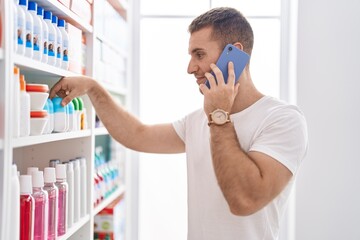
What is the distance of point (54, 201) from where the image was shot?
5.60ft

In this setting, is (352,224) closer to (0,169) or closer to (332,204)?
(332,204)

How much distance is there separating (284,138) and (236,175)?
0.82ft

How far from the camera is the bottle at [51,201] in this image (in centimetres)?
168

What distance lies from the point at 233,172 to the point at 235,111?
0.39m

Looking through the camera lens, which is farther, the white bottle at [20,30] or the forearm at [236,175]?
the forearm at [236,175]

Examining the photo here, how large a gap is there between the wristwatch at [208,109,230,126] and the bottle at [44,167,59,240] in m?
0.63

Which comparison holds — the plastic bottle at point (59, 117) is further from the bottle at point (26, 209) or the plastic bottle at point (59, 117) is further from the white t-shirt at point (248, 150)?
the white t-shirt at point (248, 150)

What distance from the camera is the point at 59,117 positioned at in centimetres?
176

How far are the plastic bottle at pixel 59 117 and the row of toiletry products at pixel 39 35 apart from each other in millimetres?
146

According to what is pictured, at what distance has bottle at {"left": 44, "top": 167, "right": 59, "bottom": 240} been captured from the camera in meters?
1.68

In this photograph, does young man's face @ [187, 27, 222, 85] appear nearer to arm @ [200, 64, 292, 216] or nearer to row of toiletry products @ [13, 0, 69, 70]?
arm @ [200, 64, 292, 216]

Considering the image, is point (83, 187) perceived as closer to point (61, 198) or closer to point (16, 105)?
point (61, 198)

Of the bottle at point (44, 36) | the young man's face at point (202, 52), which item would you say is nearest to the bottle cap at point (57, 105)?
the bottle at point (44, 36)

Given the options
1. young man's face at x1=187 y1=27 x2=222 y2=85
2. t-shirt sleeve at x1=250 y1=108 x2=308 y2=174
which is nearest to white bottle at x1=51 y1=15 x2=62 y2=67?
young man's face at x1=187 y1=27 x2=222 y2=85
